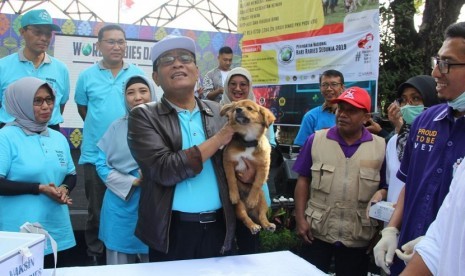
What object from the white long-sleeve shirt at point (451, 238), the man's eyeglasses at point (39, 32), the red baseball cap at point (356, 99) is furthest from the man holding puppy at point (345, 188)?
the man's eyeglasses at point (39, 32)

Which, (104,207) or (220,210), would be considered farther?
(104,207)

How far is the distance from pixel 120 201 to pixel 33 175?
626mm

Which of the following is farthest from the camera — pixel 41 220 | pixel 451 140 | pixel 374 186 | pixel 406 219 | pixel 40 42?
pixel 40 42

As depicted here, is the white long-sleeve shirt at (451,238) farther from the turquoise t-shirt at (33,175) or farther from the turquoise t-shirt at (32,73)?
the turquoise t-shirt at (32,73)

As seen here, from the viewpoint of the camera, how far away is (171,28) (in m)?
8.07

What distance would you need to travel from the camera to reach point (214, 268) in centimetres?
209

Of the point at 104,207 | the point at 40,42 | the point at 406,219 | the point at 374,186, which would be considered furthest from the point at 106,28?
the point at 406,219

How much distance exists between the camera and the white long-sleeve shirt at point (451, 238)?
1.19 metres

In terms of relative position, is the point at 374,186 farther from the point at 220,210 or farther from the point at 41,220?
the point at 41,220

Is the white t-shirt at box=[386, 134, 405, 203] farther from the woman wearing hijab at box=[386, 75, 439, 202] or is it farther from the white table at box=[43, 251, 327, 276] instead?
the white table at box=[43, 251, 327, 276]

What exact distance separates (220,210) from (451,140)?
1250mm

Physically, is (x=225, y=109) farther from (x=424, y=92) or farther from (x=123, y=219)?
(x=424, y=92)

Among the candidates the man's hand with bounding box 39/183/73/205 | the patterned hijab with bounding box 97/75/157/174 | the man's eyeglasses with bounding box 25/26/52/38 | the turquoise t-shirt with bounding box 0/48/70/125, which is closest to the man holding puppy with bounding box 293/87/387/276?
the patterned hijab with bounding box 97/75/157/174

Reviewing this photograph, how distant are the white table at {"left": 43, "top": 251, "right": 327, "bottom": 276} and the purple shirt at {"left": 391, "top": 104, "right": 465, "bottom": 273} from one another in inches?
23.1
